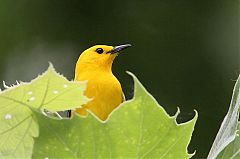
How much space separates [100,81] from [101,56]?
150mm

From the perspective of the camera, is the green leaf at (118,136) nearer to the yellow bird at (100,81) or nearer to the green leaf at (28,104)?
the green leaf at (28,104)

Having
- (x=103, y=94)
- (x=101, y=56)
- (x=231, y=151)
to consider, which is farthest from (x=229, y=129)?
(x=101, y=56)

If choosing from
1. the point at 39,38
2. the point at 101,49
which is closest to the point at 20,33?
the point at 39,38

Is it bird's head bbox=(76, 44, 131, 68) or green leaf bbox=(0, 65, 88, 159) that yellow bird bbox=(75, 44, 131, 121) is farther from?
green leaf bbox=(0, 65, 88, 159)

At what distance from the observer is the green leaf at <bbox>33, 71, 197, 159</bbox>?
0.30 metres

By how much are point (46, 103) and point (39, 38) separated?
9.38 ft

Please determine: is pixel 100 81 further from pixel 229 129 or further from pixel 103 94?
pixel 229 129

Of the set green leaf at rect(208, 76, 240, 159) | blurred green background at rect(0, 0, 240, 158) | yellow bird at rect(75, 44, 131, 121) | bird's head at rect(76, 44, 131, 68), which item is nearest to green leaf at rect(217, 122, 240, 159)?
green leaf at rect(208, 76, 240, 159)

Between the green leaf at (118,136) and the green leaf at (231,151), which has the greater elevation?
the green leaf at (118,136)

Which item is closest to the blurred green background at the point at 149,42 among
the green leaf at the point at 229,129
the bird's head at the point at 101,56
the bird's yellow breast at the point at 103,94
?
the bird's head at the point at 101,56

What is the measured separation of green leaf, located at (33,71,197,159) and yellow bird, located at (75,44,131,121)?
550 millimetres

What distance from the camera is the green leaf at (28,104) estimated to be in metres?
0.33

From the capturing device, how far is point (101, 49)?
123cm

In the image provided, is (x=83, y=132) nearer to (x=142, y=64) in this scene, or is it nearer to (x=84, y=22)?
(x=142, y=64)
